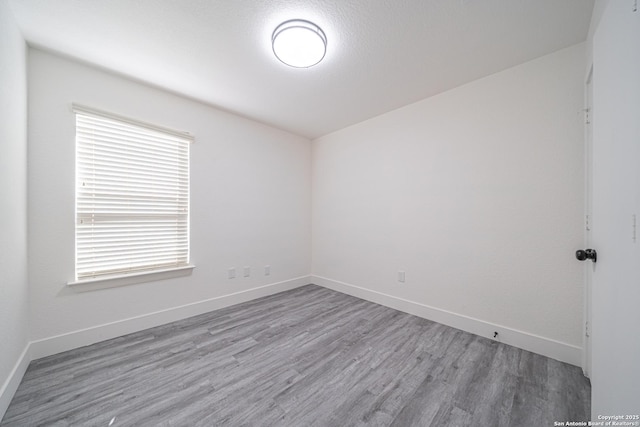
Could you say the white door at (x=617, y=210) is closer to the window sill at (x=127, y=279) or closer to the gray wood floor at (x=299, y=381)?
the gray wood floor at (x=299, y=381)

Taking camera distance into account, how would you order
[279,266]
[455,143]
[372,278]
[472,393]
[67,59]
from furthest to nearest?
1. [279,266]
2. [372,278]
3. [455,143]
4. [67,59]
5. [472,393]

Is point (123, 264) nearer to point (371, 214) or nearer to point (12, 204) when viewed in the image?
point (12, 204)

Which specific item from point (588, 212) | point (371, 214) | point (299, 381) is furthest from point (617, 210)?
point (371, 214)

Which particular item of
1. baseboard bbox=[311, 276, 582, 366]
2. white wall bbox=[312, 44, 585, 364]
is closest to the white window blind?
white wall bbox=[312, 44, 585, 364]

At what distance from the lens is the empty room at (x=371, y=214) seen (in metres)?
1.38

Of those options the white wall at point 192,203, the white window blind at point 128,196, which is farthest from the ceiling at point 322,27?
the white window blind at point 128,196

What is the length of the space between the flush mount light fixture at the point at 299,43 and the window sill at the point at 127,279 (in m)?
2.45

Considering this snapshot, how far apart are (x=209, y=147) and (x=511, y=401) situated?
3.63 meters

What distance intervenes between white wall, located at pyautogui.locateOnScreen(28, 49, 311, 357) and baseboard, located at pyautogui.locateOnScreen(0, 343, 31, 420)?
151 millimetres

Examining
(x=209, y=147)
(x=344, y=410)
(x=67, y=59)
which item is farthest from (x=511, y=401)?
(x=67, y=59)

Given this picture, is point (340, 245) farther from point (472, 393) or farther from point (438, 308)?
point (472, 393)

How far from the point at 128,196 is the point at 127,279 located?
2.76 ft

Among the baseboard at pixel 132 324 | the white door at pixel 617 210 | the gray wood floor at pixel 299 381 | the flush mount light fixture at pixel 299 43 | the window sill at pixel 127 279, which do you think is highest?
the flush mount light fixture at pixel 299 43

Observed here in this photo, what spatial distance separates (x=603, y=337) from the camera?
1.03 metres
